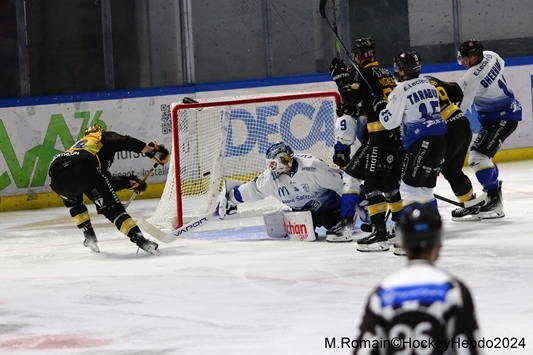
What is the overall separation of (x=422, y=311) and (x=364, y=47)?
162 inches

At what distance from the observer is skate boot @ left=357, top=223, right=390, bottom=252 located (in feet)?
18.7

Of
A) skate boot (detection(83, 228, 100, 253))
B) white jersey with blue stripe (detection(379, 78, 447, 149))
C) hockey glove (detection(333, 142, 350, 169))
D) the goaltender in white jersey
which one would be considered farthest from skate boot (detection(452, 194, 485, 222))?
skate boot (detection(83, 228, 100, 253))

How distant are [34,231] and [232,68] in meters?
2.93

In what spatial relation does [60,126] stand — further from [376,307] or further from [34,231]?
[376,307]

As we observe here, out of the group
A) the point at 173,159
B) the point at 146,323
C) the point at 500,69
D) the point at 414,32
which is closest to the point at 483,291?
the point at 146,323

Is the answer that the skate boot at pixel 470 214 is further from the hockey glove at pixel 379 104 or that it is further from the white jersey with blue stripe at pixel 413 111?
the hockey glove at pixel 379 104

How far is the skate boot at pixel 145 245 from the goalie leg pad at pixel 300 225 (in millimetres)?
848

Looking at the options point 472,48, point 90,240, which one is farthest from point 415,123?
point 90,240

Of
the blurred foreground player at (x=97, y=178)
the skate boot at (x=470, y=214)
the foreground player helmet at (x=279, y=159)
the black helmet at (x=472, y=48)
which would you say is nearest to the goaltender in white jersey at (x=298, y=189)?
the foreground player helmet at (x=279, y=159)

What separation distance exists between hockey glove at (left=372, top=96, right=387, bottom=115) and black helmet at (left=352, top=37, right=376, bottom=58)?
0.90 feet

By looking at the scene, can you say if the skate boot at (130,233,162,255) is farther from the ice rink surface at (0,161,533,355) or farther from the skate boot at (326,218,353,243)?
the skate boot at (326,218,353,243)

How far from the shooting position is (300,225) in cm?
641

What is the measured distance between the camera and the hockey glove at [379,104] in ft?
18.8

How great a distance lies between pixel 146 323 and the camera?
13.9ft
